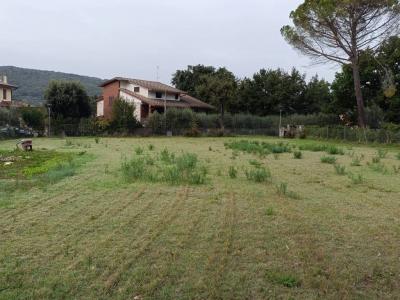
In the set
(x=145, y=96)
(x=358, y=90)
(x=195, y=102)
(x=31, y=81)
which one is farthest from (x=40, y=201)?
(x=31, y=81)

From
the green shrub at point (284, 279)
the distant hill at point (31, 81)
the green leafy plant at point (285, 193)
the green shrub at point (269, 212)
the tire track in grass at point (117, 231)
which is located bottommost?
the green shrub at point (284, 279)

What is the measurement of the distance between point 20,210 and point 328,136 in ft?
93.8

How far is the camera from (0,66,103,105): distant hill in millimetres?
63688

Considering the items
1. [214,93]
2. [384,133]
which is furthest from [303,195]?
[214,93]

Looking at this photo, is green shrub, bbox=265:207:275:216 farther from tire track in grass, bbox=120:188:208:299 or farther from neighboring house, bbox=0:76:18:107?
neighboring house, bbox=0:76:18:107

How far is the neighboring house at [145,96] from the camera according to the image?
4162cm

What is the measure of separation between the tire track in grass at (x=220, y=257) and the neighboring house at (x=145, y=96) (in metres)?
35.2

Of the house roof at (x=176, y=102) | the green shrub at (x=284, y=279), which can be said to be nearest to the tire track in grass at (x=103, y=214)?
the green shrub at (x=284, y=279)

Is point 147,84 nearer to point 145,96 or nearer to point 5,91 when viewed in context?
point 145,96

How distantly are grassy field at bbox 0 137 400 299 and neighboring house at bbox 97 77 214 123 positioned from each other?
3317cm

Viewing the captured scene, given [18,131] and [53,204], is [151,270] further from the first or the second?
[18,131]

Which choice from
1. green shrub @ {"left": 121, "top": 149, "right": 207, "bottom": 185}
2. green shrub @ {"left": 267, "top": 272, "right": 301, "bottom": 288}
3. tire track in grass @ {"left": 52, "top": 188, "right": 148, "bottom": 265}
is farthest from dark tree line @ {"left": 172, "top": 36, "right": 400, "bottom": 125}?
green shrub @ {"left": 267, "top": 272, "right": 301, "bottom": 288}

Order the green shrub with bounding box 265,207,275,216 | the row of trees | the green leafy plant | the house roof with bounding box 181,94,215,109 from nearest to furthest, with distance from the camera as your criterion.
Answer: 1. the green shrub with bounding box 265,207,275,216
2. the green leafy plant
3. the row of trees
4. the house roof with bounding box 181,94,215,109

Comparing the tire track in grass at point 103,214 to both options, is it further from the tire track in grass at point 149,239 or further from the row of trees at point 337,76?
the row of trees at point 337,76
